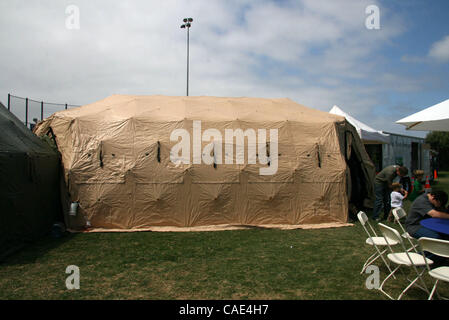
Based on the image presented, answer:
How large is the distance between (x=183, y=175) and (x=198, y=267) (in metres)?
3.21

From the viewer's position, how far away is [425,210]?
5105mm

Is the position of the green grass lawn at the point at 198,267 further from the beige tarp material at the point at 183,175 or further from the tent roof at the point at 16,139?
the tent roof at the point at 16,139

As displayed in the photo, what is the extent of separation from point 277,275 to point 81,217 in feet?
17.8

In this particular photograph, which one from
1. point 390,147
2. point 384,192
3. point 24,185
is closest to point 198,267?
point 24,185

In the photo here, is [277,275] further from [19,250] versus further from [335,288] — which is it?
[19,250]

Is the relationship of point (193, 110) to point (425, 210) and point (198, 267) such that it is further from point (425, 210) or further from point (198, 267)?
point (425, 210)

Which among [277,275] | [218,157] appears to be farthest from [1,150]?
[277,275]


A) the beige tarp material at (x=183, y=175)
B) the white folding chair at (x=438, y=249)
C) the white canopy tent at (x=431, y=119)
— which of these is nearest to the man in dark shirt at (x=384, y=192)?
the beige tarp material at (x=183, y=175)

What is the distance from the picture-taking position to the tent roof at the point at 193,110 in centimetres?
879
